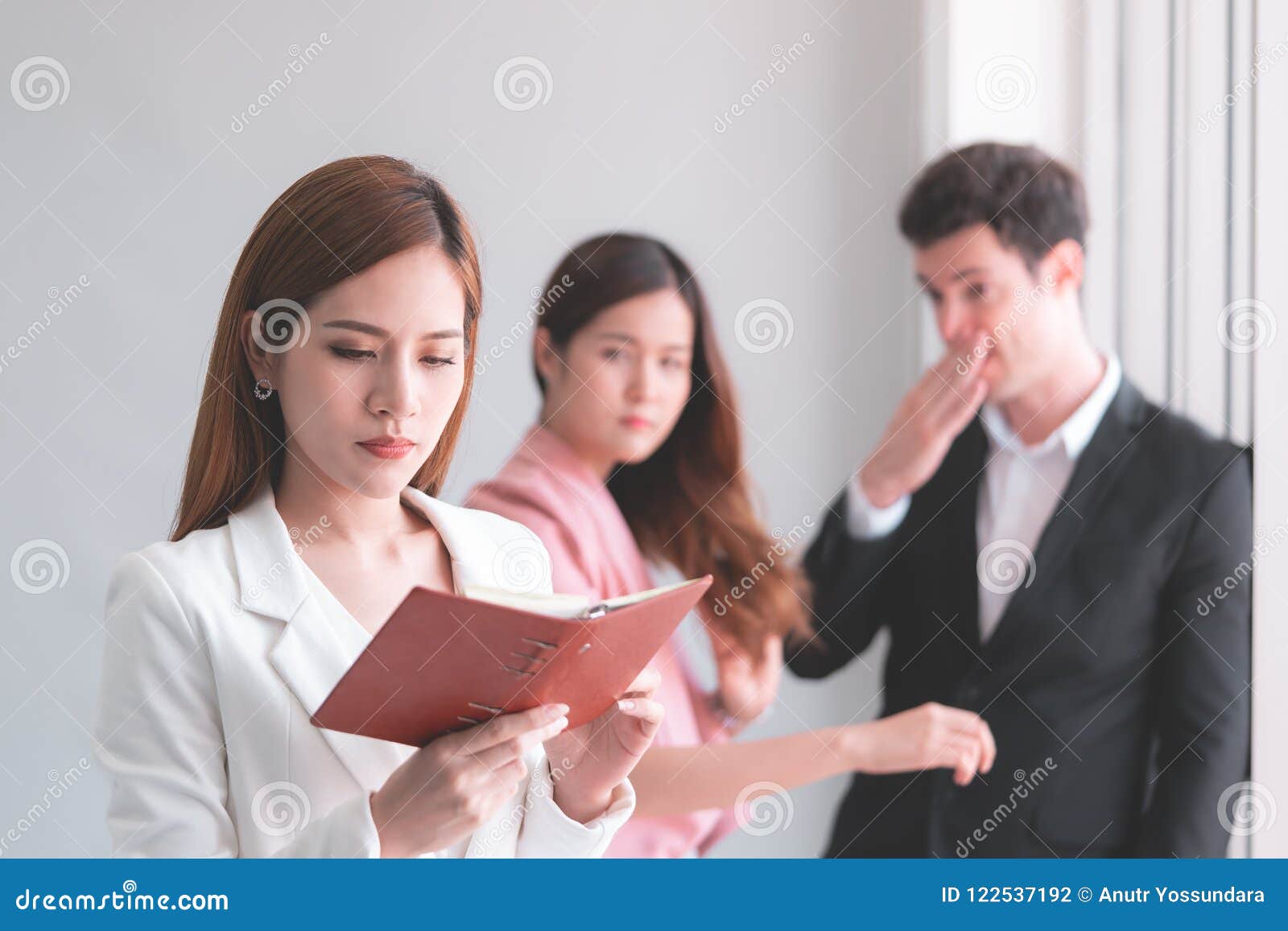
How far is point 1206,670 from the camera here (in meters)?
2.07

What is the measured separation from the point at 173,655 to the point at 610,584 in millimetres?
966

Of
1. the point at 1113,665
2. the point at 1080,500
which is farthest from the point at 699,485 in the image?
the point at 1113,665

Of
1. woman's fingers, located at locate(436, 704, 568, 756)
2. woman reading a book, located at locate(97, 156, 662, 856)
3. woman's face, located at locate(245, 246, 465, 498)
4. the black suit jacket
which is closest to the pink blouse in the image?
the black suit jacket

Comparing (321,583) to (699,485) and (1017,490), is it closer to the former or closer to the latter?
(699,485)

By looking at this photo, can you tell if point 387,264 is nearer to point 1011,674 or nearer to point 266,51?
point 266,51

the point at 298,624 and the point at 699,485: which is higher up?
the point at 699,485

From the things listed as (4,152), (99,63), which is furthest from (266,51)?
(4,152)

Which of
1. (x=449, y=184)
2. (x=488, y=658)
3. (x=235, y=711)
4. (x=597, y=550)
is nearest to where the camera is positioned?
(x=488, y=658)

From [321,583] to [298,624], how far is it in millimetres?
67

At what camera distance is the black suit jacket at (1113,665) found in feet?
6.79

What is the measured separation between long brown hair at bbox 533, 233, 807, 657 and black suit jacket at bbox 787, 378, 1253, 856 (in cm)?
32

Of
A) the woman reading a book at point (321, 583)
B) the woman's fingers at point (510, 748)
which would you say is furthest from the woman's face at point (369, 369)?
the woman's fingers at point (510, 748)

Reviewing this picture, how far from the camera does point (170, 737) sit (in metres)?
1.16

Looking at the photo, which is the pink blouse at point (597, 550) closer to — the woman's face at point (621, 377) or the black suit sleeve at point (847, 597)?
the woman's face at point (621, 377)
